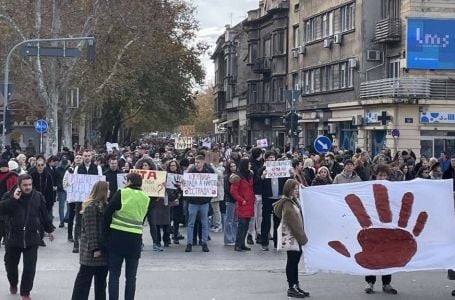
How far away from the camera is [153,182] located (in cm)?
1627

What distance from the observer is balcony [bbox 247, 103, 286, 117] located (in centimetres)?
6076

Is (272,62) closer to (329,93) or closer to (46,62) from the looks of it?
(329,93)

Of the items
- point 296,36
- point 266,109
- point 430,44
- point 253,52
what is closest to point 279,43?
point 296,36

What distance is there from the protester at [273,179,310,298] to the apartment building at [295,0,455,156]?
942 inches

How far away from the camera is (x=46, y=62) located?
4431 cm

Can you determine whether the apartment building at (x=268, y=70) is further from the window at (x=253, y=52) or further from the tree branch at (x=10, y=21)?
the tree branch at (x=10, y=21)

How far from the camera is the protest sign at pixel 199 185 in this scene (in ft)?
54.6

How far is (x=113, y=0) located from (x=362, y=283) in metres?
31.4

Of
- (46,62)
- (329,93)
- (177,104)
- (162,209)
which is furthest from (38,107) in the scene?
(162,209)

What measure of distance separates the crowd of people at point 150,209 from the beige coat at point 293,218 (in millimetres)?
14

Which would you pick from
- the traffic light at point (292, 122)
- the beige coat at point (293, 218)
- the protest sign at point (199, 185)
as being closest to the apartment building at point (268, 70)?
the traffic light at point (292, 122)

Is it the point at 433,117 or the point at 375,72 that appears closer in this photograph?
the point at 433,117

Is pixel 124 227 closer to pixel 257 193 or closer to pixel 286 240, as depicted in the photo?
pixel 286 240

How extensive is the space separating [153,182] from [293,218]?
5.34 metres
